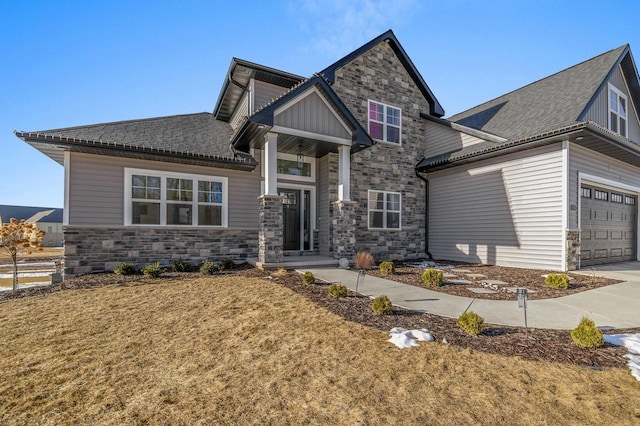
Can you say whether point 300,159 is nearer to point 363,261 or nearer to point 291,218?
point 291,218

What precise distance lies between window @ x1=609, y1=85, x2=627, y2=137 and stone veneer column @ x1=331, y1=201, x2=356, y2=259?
11286mm

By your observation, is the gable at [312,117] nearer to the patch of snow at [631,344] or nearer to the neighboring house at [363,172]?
the neighboring house at [363,172]

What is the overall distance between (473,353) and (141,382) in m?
3.86

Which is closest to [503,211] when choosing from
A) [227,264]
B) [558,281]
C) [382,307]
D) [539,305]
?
[558,281]

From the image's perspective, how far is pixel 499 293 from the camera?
21.9 feet

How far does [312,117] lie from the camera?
9531 millimetres

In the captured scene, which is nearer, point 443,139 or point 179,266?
point 179,266

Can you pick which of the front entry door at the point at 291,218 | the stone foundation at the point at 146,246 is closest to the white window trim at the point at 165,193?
the stone foundation at the point at 146,246

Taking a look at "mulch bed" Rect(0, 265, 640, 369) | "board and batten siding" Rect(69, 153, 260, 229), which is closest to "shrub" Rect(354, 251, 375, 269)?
"mulch bed" Rect(0, 265, 640, 369)

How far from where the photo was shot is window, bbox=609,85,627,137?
1174 centimetres

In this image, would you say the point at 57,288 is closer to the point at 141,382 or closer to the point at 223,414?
the point at 141,382

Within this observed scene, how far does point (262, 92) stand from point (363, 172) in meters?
5.10

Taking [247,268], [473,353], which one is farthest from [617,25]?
[247,268]

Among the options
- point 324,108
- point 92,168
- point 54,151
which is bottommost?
point 92,168
